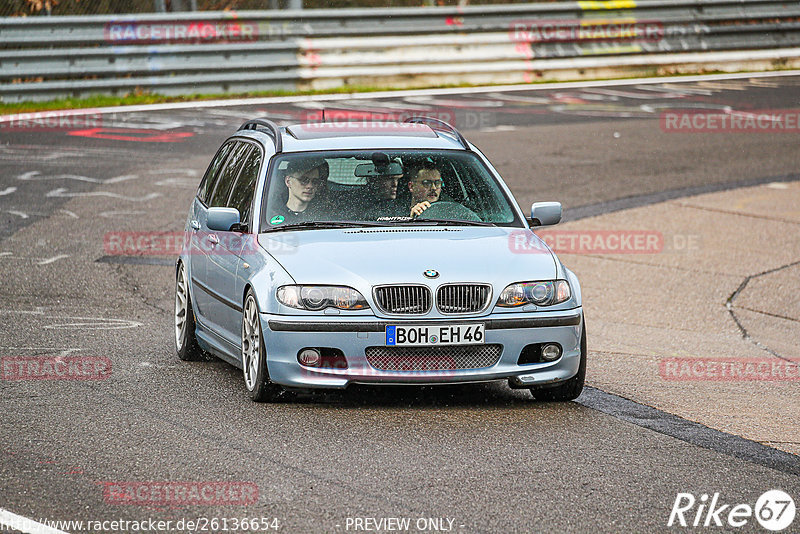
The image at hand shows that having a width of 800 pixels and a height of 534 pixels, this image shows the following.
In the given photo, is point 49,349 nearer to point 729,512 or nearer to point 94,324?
point 94,324

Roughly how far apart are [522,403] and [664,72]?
Result: 22.3 metres

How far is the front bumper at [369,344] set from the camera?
710 centimetres

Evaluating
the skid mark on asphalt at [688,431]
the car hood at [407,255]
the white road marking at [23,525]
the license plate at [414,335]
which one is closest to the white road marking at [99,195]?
the car hood at [407,255]

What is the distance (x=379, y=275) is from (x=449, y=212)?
1.21m

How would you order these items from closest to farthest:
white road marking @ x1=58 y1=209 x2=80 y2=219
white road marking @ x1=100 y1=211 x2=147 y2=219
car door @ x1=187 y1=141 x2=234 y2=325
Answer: car door @ x1=187 y1=141 x2=234 y2=325 → white road marking @ x1=58 y1=209 x2=80 y2=219 → white road marking @ x1=100 y1=211 x2=147 y2=219

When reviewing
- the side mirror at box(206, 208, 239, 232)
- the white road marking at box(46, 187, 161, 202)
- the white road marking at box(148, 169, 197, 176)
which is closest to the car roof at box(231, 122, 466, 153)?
the side mirror at box(206, 208, 239, 232)

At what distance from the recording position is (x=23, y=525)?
5.11 metres

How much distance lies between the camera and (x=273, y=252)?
7578mm

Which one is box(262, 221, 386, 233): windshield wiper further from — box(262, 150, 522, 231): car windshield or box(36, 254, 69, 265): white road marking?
box(36, 254, 69, 265): white road marking

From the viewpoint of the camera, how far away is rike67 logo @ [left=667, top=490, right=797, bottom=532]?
5277 millimetres

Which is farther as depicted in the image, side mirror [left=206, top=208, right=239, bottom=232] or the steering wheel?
the steering wheel

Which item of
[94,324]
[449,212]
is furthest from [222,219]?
[94,324]

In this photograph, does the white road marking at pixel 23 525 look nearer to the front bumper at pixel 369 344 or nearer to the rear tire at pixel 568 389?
the front bumper at pixel 369 344

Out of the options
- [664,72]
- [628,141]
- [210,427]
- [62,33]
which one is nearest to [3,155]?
[62,33]
